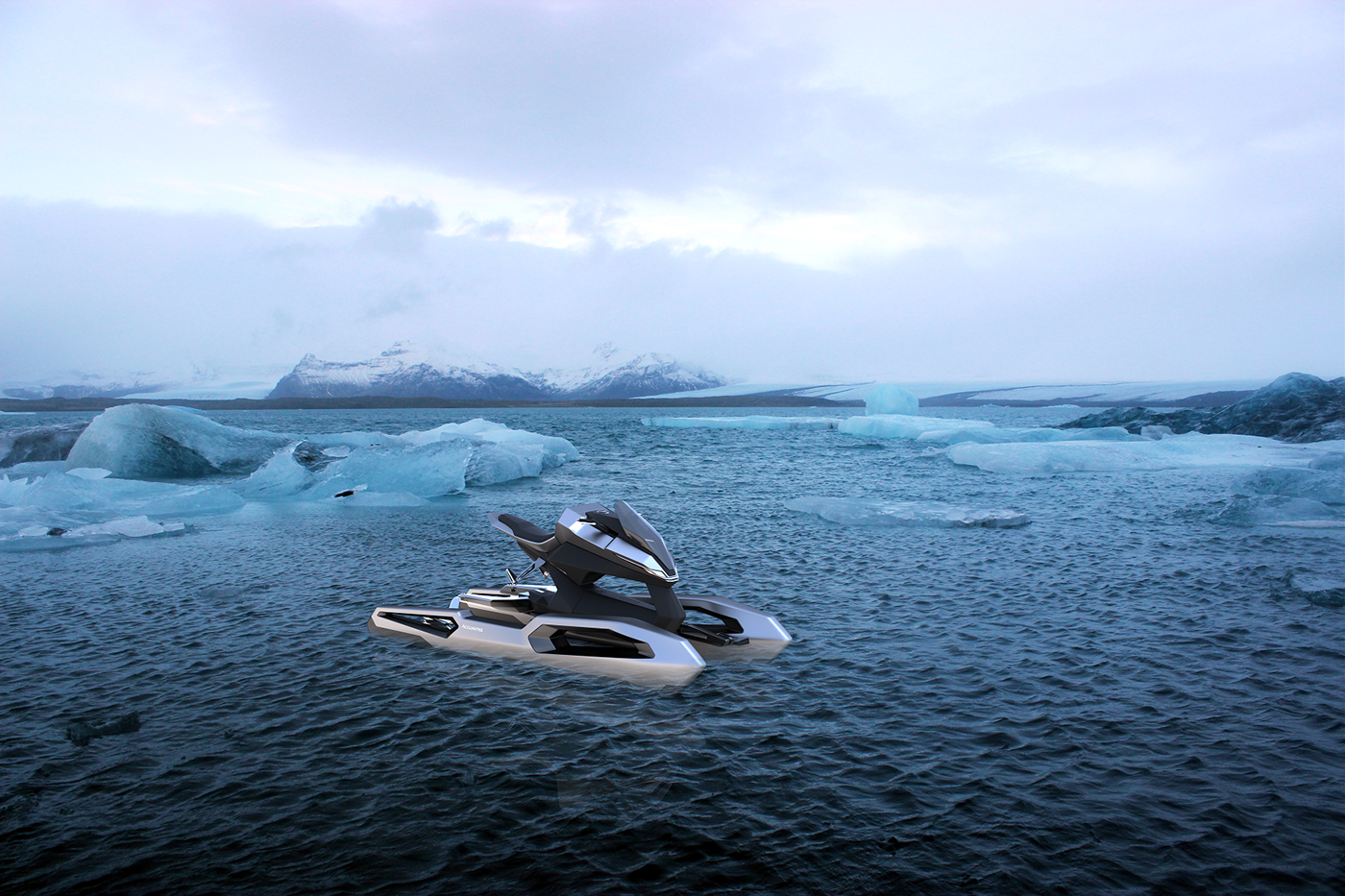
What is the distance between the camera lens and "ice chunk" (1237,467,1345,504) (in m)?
18.6

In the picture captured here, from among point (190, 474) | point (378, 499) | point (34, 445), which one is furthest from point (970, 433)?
point (34, 445)

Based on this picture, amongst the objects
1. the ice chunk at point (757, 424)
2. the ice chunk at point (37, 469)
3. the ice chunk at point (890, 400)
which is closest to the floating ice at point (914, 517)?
the ice chunk at point (37, 469)

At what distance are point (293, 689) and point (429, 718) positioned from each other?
5.36 feet

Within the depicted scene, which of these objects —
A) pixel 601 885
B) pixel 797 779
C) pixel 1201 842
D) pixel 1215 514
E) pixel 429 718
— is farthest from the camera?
pixel 1215 514

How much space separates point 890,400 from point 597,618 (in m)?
62.2

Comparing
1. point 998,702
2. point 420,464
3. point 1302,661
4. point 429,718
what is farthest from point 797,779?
point 420,464

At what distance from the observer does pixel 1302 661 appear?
7.78 metres

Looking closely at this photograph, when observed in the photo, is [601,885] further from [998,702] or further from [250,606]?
[250,606]

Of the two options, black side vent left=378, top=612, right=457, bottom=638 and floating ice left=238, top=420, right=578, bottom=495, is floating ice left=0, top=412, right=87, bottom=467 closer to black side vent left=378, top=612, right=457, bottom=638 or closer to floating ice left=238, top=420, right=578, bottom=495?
floating ice left=238, top=420, right=578, bottom=495

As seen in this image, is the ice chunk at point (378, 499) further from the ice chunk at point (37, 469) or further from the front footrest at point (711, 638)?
the front footrest at point (711, 638)

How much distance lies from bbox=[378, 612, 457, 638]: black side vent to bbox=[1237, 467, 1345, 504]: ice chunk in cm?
2001

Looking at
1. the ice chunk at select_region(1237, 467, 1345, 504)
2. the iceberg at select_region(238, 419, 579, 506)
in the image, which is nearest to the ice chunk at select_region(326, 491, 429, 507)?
the iceberg at select_region(238, 419, 579, 506)

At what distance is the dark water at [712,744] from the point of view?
4.47 metres

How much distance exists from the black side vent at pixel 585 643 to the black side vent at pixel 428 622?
1.17 metres
